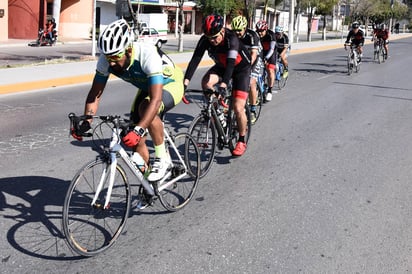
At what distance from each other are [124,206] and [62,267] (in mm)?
716

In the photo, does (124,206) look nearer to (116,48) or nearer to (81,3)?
(116,48)

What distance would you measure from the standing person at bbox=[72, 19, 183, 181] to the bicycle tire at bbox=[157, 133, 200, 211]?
0.33m

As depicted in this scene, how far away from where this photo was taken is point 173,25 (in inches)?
2271

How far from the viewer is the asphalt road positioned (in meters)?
4.03

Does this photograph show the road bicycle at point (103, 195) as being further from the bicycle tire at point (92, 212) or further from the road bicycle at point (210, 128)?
the road bicycle at point (210, 128)

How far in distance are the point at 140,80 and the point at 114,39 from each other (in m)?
0.69

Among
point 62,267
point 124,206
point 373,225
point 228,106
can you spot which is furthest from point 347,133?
point 62,267

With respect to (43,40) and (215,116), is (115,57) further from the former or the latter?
(43,40)

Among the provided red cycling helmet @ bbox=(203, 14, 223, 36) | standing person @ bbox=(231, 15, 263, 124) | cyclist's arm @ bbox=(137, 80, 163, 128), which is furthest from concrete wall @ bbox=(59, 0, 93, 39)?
cyclist's arm @ bbox=(137, 80, 163, 128)

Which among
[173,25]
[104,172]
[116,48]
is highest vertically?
[173,25]

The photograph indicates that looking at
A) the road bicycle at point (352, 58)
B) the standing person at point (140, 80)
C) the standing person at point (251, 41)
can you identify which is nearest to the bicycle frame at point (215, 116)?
the standing person at point (140, 80)

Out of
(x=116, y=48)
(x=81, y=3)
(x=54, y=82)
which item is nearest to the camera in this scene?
(x=116, y=48)

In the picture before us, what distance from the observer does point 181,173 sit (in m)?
5.12

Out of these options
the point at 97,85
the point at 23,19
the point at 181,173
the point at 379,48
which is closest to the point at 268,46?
the point at 181,173
